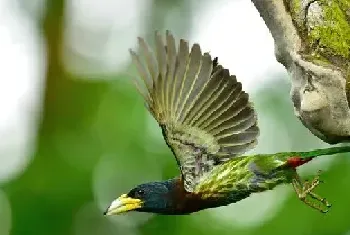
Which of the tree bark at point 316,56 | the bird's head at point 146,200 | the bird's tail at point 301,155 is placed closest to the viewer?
the bird's tail at point 301,155

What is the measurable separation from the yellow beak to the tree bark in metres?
0.67

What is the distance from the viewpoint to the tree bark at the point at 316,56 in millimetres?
3037

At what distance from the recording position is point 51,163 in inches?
396

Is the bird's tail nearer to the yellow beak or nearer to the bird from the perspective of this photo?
the bird

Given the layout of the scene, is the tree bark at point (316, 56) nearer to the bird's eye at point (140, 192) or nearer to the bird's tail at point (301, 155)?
the bird's tail at point (301, 155)

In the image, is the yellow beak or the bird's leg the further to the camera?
the yellow beak

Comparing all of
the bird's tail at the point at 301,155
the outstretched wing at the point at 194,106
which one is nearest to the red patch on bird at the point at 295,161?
the bird's tail at the point at 301,155

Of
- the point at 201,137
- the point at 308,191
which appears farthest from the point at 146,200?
the point at 308,191

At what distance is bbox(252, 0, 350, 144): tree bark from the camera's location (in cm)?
304

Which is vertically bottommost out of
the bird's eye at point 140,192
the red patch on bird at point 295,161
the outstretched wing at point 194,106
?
the bird's eye at point 140,192

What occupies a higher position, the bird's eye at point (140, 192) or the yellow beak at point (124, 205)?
the bird's eye at point (140, 192)

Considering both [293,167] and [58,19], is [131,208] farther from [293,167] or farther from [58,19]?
[58,19]

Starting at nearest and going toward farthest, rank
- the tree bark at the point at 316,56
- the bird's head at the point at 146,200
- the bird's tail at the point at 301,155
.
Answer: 1. the bird's tail at the point at 301,155
2. the tree bark at the point at 316,56
3. the bird's head at the point at 146,200

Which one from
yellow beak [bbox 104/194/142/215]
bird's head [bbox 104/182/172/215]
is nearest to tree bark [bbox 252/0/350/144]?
bird's head [bbox 104/182/172/215]
